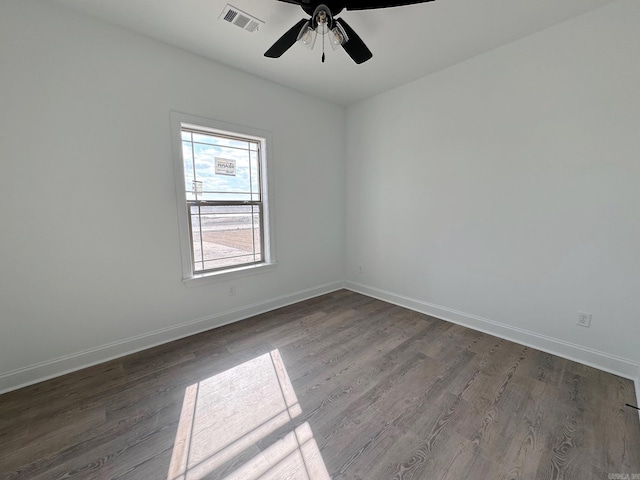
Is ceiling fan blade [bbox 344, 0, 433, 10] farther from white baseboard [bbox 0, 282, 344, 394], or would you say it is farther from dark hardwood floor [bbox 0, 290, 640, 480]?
white baseboard [bbox 0, 282, 344, 394]

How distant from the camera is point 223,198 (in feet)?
9.57

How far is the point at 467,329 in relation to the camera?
281cm

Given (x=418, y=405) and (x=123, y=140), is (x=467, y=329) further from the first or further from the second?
(x=123, y=140)

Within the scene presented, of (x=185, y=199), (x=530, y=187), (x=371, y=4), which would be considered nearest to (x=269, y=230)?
(x=185, y=199)

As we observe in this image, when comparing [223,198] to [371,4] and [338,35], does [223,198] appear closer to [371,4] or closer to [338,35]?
[338,35]

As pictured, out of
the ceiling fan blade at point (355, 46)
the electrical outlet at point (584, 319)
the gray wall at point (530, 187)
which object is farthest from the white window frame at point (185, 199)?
the electrical outlet at point (584, 319)

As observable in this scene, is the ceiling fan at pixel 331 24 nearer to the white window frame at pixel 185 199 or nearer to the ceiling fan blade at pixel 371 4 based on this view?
the ceiling fan blade at pixel 371 4

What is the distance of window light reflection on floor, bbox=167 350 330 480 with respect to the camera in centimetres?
134

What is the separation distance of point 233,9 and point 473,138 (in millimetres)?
2458

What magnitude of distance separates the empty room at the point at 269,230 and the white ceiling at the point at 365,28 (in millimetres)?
22

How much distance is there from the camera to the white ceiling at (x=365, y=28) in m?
1.92

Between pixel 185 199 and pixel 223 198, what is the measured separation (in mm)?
424

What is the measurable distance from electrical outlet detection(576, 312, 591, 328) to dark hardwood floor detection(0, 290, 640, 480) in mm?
350

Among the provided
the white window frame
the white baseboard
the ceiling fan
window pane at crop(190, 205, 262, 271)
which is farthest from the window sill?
the ceiling fan
